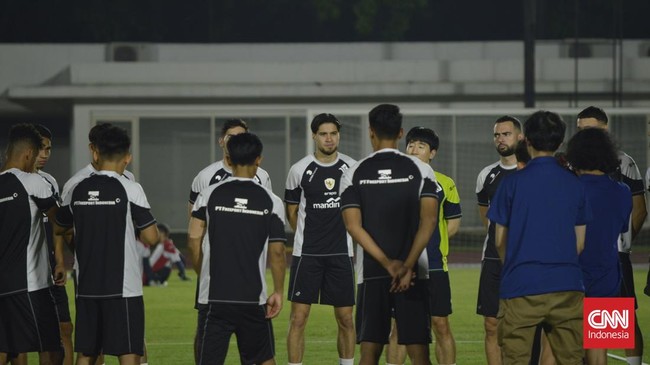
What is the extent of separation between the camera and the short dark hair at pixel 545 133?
762 cm

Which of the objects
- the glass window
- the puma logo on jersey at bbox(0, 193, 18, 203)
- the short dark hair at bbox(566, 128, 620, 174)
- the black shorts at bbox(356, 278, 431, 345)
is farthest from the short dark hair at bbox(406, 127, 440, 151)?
the glass window

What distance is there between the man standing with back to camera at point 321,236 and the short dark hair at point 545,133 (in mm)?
3440

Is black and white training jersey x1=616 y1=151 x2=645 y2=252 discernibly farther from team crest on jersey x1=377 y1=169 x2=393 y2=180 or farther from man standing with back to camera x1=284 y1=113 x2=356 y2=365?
team crest on jersey x1=377 y1=169 x2=393 y2=180

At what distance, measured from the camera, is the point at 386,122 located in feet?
27.3

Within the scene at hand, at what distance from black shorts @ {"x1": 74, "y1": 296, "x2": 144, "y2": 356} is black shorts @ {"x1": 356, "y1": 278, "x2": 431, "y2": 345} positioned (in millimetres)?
1657

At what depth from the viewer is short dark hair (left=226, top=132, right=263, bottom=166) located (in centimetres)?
809

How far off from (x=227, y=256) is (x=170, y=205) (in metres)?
27.4

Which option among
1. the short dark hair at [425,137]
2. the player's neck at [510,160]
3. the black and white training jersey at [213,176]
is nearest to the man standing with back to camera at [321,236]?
the black and white training jersey at [213,176]

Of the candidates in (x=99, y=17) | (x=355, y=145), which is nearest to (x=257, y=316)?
(x=355, y=145)

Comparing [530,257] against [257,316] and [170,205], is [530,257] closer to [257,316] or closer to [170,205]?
[257,316]

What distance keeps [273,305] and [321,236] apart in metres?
2.93

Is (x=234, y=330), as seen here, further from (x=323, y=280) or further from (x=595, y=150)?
(x=323, y=280)

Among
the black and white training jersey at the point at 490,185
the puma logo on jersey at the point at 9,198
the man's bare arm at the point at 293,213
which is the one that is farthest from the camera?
the man's bare arm at the point at 293,213

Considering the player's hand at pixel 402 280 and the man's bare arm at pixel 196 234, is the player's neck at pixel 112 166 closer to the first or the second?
the man's bare arm at pixel 196 234
